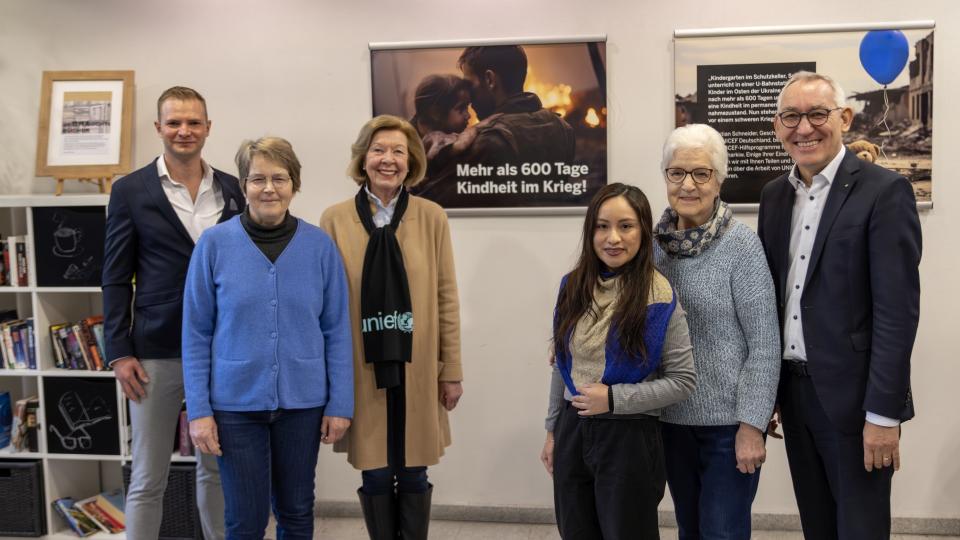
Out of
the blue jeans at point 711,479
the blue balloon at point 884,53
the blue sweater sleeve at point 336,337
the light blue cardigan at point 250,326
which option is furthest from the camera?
the blue balloon at point 884,53

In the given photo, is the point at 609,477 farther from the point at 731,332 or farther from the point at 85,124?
the point at 85,124

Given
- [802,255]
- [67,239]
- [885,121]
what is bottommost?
[802,255]

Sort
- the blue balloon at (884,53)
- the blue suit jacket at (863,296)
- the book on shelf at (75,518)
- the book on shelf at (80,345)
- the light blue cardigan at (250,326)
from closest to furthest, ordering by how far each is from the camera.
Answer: the blue suit jacket at (863,296) < the light blue cardigan at (250,326) < the blue balloon at (884,53) < the book on shelf at (80,345) < the book on shelf at (75,518)

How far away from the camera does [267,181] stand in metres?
2.08

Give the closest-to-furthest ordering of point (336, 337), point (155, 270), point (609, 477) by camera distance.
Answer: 1. point (609, 477)
2. point (336, 337)
3. point (155, 270)

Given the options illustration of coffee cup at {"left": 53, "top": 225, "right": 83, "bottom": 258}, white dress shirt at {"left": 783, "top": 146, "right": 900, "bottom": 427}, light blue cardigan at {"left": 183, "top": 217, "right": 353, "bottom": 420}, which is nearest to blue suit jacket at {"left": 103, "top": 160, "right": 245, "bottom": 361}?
light blue cardigan at {"left": 183, "top": 217, "right": 353, "bottom": 420}

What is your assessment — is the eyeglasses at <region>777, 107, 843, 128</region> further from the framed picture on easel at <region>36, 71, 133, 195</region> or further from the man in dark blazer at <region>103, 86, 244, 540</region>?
the framed picture on easel at <region>36, 71, 133, 195</region>

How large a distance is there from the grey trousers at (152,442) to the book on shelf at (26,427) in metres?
0.87

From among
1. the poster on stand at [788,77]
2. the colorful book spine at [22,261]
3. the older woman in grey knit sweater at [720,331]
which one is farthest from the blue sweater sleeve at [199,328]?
the poster on stand at [788,77]

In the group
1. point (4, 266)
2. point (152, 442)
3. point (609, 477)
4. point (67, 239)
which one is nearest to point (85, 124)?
point (67, 239)

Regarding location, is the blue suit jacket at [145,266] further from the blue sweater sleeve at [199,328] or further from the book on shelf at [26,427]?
the book on shelf at [26,427]

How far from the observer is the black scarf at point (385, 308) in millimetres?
2236

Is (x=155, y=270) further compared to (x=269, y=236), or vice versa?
(x=155, y=270)

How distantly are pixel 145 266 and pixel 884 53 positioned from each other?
272 centimetres
